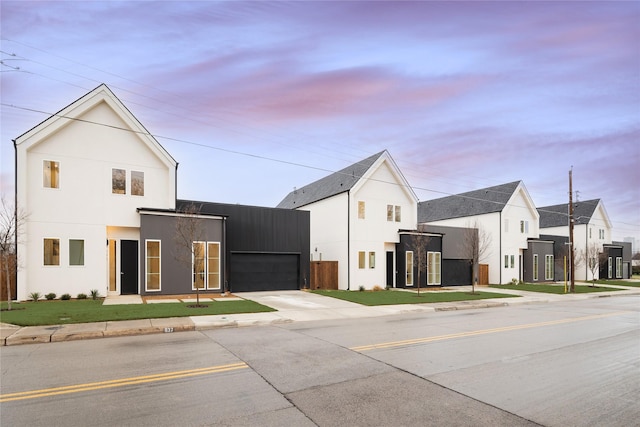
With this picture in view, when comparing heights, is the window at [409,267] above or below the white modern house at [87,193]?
below

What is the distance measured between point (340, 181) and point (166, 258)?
1489cm

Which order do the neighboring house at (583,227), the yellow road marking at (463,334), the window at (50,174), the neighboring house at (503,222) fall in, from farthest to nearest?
the neighboring house at (583,227)
the neighboring house at (503,222)
the window at (50,174)
the yellow road marking at (463,334)

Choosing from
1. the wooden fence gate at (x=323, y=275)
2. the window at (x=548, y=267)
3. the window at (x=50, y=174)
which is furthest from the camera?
the window at (x=548, y=267)

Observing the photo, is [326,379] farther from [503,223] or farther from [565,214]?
[565,214]

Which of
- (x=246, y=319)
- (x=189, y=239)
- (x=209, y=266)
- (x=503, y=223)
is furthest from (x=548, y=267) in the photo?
(x=246, y=319)

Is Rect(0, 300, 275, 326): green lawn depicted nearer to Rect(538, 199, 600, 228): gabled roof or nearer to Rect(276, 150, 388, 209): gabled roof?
Rect(276, 150, 388, 209): gabled roof

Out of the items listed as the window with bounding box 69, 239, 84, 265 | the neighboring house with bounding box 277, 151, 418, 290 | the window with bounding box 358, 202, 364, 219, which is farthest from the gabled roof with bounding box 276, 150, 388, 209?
the window with bounding box 69, 239, 84, 265

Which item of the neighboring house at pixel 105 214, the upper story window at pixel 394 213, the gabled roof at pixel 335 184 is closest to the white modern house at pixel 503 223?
the upper story window at pixel 394 213

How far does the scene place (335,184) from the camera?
32.0 m

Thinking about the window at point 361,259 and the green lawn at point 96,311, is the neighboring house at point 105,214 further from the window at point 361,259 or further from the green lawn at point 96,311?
the window at point 361,259

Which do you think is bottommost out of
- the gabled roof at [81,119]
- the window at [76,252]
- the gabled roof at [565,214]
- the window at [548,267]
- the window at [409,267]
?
the window at [548,267]

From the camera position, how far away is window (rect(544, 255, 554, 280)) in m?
42.0

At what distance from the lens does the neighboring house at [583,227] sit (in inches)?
1861

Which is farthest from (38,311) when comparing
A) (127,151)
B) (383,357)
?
(383,357)
